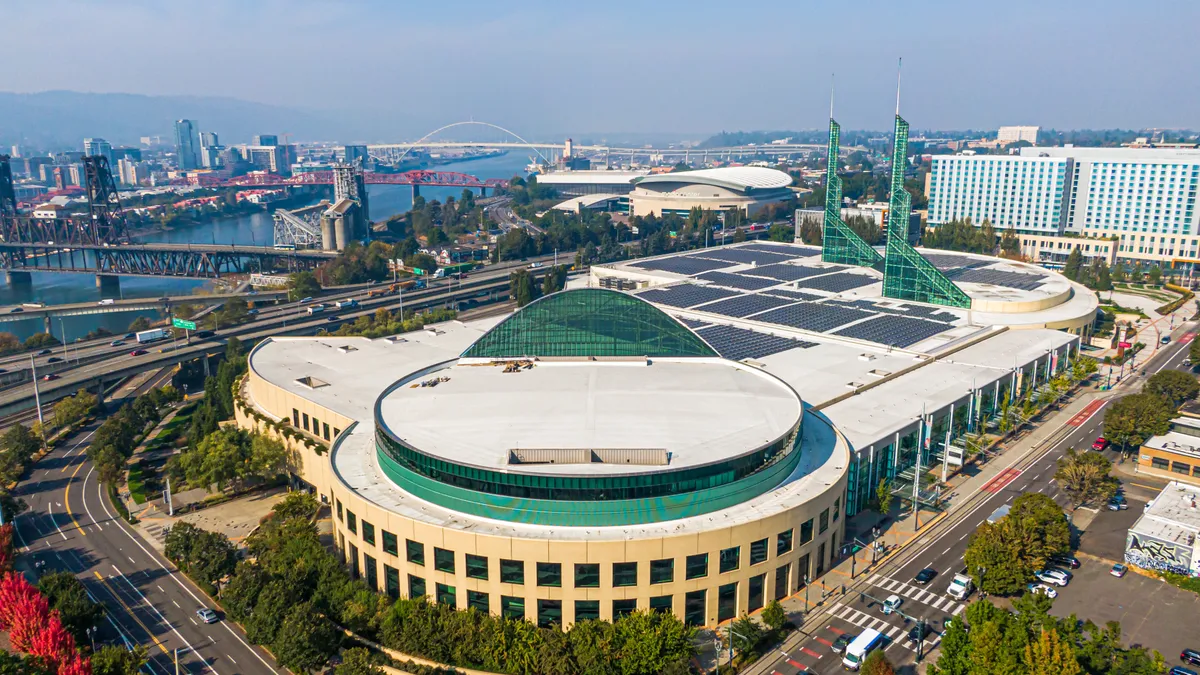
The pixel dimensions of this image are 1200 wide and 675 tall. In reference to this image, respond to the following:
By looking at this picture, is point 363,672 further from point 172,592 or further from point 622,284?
point 622,284


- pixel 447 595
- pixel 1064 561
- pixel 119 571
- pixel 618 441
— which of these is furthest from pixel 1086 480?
pixel 119 571

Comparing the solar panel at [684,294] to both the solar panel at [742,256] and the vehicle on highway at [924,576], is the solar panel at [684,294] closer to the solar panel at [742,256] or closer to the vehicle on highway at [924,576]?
the solar panel at [742,256]

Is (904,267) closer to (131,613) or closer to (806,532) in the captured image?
(806,532)

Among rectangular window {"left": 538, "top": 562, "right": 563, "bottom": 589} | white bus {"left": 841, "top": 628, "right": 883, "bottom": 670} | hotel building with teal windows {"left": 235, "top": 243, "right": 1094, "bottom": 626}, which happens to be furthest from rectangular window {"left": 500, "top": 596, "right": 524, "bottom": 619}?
white bus {"left": 841, "top": 628, "right": 883, "bottom": 670}

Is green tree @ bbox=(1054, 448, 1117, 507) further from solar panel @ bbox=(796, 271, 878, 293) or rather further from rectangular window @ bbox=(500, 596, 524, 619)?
solar panel @ bbox=(796, 271, 878, 293)

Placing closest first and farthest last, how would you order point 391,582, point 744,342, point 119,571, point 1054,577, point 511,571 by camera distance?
point 511,571
point 391,582
point 1054,577
point 119,571
point 744,342

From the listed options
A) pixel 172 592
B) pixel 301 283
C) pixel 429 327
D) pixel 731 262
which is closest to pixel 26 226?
pixel 301 283
